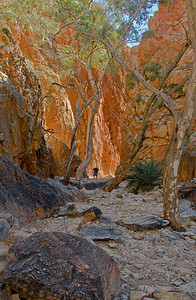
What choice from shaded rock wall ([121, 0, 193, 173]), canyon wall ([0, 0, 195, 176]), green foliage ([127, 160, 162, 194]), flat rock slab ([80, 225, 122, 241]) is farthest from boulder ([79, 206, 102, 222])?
shaded rock wall ([121, 0, 193, 173])

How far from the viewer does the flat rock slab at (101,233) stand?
2871 mm

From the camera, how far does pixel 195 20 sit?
3.40 metres

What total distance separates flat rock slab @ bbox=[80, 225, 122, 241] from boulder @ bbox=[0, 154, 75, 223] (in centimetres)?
91

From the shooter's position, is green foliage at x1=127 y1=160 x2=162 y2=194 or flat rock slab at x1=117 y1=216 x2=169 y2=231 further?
green foliage at x1=127 y1=160 x2=162 y2=194

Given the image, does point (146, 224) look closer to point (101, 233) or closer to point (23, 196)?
point (101, 233)

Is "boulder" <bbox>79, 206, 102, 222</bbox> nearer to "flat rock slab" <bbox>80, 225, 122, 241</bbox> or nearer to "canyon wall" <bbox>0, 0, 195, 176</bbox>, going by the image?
"flat rock slab" <bbox>80, 225, 122, 241</bbox>

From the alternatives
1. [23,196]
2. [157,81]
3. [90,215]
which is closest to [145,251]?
[90,215]

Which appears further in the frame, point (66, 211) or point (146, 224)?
point (66, 211)

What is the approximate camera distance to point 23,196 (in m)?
3.52

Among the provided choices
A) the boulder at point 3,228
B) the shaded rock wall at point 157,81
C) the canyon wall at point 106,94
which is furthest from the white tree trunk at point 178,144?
the shaded rock wall at point 157,81

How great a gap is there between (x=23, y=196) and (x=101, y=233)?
138 cm

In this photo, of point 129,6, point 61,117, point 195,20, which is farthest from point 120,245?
point 61,117

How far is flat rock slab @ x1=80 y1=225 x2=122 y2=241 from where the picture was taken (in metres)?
2.87

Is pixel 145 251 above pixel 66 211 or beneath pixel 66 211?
beneath
